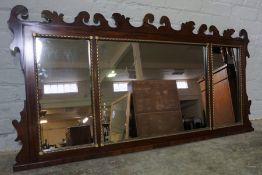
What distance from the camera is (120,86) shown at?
3.43 feet

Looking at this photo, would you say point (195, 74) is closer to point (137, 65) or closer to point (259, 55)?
point (137, 65)

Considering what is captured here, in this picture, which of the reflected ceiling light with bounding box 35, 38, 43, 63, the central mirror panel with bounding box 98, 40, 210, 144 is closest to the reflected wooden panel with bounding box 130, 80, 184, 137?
the central mirror panel with bounding box 98, 40, 210, 144

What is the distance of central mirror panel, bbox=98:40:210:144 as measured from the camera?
3.32 ft

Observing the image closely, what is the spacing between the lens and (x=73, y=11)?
3.40ft

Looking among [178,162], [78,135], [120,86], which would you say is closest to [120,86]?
[120,86]

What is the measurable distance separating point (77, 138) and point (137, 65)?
39 centimetres

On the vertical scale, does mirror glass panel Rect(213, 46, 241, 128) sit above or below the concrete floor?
above

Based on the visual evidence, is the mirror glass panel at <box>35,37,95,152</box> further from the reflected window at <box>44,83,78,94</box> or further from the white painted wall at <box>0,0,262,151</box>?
the white painted wall at <box>0,0,262,151</box>

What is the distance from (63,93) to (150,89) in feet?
1.22

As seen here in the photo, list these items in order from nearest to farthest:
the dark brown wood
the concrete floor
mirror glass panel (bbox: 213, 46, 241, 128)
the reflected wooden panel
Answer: the concrete floor, the dark brown wood, the reflected wooden panel, mirror glass panel (bbox: 213, 46, 241, 128)

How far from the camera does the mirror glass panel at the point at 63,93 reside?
2.99 feet

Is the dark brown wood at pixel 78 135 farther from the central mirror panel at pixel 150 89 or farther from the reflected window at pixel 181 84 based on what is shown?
the reflected window at pixel 181 84

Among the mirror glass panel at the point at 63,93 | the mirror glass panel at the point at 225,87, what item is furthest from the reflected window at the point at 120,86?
the mirror glass panel at the point at 225,87

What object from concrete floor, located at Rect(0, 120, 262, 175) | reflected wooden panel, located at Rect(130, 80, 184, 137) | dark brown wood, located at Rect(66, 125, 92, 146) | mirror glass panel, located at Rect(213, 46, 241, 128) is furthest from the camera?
mirror glass panel, located at Rect(213, 46, 241, 128)
